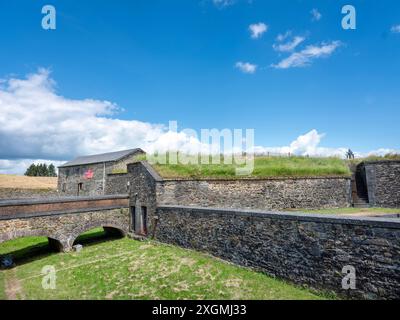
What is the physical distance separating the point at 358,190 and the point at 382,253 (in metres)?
16.2

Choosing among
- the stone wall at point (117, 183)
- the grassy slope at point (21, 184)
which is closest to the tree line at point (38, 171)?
the grassy slope at point (21, 184)

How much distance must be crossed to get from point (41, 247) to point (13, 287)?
636cm

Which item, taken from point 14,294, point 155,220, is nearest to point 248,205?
point 155,220

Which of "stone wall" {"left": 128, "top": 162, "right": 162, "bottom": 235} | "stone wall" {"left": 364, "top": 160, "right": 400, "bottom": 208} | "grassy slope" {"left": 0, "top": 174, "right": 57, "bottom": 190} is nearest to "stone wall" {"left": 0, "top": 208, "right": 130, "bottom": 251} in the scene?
"stone wall" {"left": 128, "top": 162, "right": 162, "bottom": 235}

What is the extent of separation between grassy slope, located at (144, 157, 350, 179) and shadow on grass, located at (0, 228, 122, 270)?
5.90 metres

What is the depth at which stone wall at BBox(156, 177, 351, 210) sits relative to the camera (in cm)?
1553

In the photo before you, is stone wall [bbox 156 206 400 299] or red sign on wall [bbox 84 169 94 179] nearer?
stone wall [bbox 156 206 400 299]

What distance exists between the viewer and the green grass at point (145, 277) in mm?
8109

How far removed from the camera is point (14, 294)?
30.7 ft

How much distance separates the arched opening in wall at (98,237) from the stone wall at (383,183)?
58.5 feet

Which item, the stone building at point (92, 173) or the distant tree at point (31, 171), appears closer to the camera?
the stone building at point (92, 173)

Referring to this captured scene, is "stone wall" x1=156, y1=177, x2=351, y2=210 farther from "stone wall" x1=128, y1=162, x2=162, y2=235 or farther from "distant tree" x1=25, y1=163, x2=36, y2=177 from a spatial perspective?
"distant tree" x1=25, y1=163, x2=36, y2=177

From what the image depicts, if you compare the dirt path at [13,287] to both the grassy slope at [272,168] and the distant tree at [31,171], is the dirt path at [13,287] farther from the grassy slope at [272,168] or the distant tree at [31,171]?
the distant tree at [31,171]

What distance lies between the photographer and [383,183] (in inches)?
723
